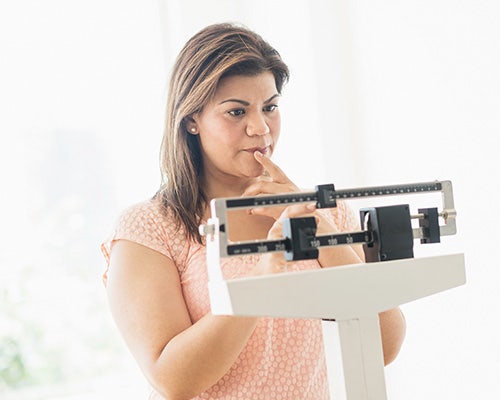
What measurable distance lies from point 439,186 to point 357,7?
1.46m

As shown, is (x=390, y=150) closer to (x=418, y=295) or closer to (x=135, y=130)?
(x=135, y=130)

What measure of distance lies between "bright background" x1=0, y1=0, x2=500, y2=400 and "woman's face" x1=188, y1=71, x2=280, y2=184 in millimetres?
863

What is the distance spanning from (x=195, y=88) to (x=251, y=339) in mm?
520

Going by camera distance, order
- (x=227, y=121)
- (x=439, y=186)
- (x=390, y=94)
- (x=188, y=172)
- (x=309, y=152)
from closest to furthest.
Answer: (x=439, y=186) → (x=227, y=121) → (x=188, y=172) → (x=390, y=94) → (x=309, y=152)

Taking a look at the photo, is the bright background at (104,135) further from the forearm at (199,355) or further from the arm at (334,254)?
the forearm at (199,355)

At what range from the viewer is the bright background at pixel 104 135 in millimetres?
2406

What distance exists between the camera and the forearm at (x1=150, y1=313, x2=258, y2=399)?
1.18 meters

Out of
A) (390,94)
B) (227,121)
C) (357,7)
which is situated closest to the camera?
(227,121)

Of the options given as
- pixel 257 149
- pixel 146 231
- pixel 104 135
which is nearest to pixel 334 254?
pixel 257 149

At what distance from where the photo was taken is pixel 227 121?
1.45 m

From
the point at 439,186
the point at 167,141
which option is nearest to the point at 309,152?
the point at 167,141

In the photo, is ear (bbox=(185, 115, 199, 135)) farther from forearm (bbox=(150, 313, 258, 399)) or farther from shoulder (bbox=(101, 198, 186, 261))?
forearm (bbox=(150, 313, 258, 399))

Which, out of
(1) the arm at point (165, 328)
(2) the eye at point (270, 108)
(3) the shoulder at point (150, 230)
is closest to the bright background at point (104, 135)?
(2) the eye at point (270, 108)

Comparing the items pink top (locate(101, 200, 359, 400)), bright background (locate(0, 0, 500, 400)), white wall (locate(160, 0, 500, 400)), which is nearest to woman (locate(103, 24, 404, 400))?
pink top (locate(101, 200, 359, 400))
